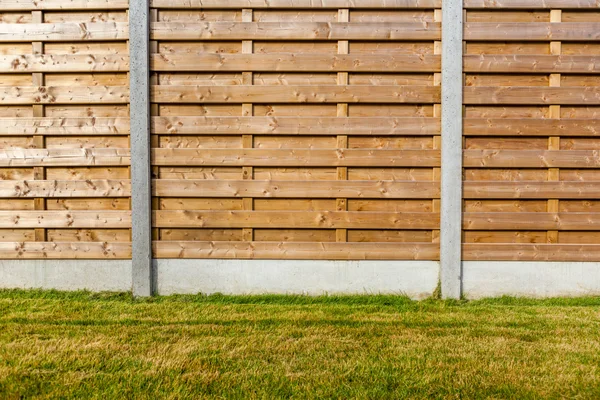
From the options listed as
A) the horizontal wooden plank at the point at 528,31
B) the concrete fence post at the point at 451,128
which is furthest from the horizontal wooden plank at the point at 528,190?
the horizontal wooden plank at the point at 528,31

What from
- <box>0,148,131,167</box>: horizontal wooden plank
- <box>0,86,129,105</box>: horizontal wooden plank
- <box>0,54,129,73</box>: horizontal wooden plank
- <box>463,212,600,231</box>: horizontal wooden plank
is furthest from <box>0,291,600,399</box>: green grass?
<box>0,54,129,73</box>: horizontal wooden plank

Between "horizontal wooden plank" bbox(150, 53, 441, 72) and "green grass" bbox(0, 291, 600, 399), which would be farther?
"horizontal wooden plank" bbox(150, 53, 441, 72)

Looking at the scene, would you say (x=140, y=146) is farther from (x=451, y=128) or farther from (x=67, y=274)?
(x=451, y=128)

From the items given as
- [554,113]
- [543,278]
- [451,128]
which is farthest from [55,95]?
[543,278]

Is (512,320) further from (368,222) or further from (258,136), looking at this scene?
(258,136)

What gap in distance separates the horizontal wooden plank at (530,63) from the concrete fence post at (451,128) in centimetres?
16

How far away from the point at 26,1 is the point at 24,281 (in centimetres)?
277

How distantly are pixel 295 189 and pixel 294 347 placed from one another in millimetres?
1856

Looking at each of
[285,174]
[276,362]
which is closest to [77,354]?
[276,362]

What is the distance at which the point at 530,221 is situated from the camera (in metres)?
4.91

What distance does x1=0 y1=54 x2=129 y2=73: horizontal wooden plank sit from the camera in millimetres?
4938

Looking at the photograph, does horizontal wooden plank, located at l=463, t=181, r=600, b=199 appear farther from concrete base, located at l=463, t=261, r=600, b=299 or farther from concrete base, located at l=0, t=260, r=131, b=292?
concrete base, located at l=0, t=260, r=131, b=292

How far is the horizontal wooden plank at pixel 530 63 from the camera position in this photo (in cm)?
489

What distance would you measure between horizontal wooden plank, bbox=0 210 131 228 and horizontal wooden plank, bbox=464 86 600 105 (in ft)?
11.9
